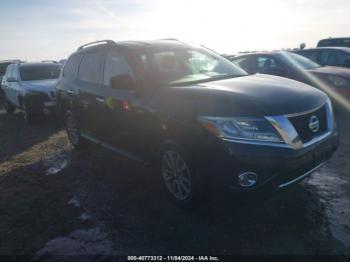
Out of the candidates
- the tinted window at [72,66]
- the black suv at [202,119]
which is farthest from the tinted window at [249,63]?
the tinted window at [72,66]

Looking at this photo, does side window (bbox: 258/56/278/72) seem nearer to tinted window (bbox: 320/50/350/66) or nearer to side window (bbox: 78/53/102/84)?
tinted window (bbox: 320/50/350/66)

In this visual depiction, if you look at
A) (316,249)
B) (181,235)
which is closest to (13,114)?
(181,235)

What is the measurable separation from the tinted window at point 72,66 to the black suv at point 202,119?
0.99 meters

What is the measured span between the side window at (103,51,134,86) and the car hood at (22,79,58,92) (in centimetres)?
473

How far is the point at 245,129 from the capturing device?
329cm

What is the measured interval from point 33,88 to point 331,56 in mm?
8603

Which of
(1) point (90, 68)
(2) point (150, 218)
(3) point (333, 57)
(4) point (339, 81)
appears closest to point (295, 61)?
(4) point (339, 81)

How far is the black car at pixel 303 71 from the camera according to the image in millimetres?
7832

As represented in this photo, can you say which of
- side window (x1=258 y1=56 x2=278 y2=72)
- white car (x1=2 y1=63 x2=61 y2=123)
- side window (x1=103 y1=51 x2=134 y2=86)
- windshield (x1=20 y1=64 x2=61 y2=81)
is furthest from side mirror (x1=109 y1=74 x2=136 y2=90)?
windshield (x1=20 y1=64 x2=61 y2=81)

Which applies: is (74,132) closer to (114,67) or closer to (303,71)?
(114,67)

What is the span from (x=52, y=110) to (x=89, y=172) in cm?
452

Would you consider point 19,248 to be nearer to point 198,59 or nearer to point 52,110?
point 198,59

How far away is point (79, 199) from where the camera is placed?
15.3ft

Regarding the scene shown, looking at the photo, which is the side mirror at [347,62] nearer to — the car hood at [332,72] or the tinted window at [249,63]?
the car hood at [332,72]
